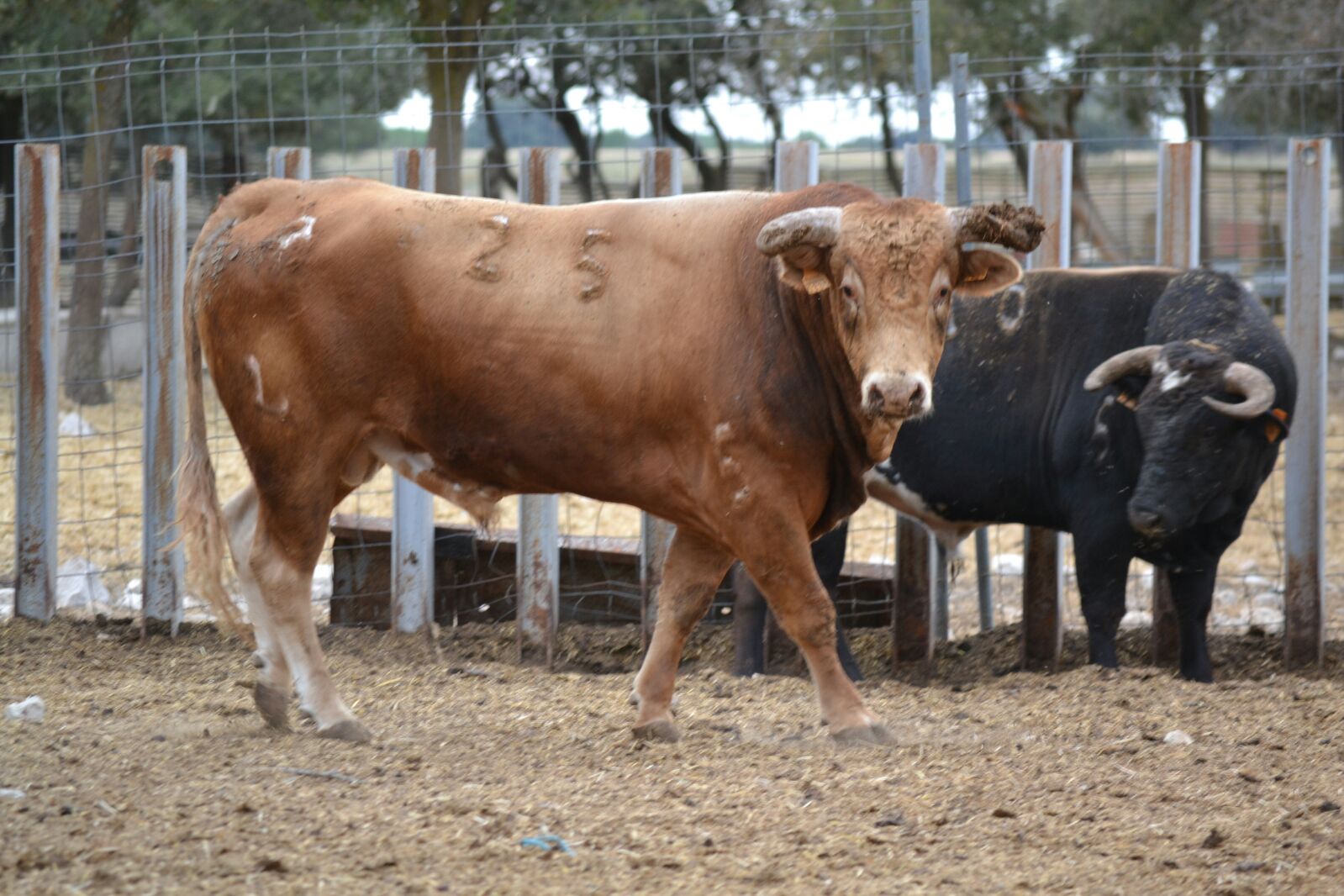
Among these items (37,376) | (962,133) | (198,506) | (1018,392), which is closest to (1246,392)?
(1018,392)

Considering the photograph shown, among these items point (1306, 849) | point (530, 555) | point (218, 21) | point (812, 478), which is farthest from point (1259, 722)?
point (218, 21)

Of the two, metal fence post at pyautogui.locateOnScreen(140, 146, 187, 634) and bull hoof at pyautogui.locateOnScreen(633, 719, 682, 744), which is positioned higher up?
metal fence post at pyautogui.locateOnScreen(140, 146, 187, 634)

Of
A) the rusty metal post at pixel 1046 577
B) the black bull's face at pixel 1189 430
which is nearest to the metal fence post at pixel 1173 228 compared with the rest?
the rusty metal post at pixel 1046 577

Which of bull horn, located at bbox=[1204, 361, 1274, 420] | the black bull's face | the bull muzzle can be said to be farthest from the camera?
the black bull's face

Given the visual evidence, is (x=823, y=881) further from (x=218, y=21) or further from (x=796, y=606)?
(x=218, y=21)

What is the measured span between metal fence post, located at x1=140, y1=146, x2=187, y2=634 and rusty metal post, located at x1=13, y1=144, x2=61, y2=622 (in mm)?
422

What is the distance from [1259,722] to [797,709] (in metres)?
1.62

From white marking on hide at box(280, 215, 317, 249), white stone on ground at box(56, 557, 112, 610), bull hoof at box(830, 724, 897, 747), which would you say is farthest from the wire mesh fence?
bull hoof at box(830, 724, 897, 747)

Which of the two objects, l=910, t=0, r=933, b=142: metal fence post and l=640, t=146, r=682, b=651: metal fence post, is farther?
l=910, t=0, r=933, b=142: metal fence post

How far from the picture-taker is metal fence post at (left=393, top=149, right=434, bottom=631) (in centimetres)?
674

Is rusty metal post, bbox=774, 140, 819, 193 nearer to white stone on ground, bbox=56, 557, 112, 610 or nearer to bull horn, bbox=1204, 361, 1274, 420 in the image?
bull horn, bbox=1204, 361, 1274, 420

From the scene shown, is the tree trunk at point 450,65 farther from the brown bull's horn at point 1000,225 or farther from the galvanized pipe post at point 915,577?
the brown bull's horn at point 1000,225

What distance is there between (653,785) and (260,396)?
5.98ft

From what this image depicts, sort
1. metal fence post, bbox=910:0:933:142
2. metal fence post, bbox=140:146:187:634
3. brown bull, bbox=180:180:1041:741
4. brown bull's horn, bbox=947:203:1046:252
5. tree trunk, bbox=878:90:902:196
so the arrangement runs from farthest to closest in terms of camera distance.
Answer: tree trunk, bbox=878:90:902:196, metal fence post, bbox=910:0:933:142, metal fence post, bbox=140:146:187:634, brown bull, bbox=180:180:1041:741, brown bull's horn, bbox=947:203:1046:252
